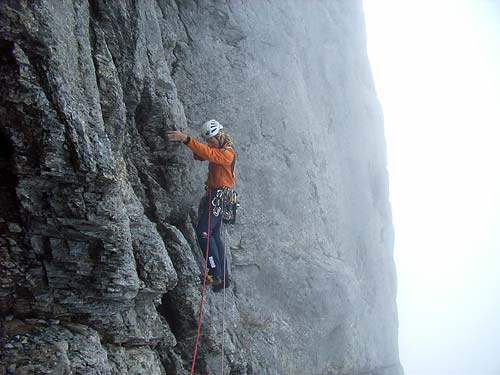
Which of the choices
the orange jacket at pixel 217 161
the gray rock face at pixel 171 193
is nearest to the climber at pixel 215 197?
the orange jacket at pixel 217 161

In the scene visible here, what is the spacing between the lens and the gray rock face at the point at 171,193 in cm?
543

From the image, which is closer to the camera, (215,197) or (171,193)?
(171,193)

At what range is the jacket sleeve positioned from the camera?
27.0 feet

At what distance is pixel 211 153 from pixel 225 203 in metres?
1.18

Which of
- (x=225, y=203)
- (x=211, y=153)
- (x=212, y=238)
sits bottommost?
(x=212, y=238)

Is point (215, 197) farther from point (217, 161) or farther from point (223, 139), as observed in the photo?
point (223, 139)

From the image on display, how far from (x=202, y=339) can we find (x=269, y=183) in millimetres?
4848

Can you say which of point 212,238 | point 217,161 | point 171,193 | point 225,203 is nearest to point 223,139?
point 217,161

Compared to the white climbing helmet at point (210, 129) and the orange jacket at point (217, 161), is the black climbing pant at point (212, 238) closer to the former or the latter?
the orange jacket at point (217, 161)

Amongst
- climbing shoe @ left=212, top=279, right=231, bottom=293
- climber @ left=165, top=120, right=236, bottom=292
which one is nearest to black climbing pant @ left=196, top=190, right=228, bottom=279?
climber @ left=165, top=120, right=236, bottom=292

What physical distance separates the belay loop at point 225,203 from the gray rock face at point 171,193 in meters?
0.71

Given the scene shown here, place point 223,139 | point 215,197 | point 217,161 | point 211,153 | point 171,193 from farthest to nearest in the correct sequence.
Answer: point 223,139 → point 215,197 → point 171,193 → point 217,161 → point 211,153

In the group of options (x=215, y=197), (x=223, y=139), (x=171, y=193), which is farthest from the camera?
(x=223, y=139)

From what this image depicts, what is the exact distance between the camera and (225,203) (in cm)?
889
